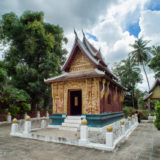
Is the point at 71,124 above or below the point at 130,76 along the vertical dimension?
below

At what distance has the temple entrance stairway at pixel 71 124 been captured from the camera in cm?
841

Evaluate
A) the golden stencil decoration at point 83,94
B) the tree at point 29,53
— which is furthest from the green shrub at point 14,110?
the golden stencil decoration at point 83,94

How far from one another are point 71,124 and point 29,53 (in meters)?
13.6

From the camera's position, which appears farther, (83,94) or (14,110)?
(14,110)

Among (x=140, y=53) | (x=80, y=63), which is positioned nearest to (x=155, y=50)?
(x=140, y=53)

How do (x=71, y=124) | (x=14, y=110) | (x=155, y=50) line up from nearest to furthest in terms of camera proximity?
(x=71, y=124) < (x=14, y=110) < (x=155, y=50)

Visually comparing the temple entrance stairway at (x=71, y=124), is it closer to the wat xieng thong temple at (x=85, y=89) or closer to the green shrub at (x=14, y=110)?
the wat xieng thong temple at (x=85, y=89)

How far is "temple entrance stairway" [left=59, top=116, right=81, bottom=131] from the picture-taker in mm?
8413

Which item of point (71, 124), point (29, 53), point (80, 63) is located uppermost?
point (29, 53)

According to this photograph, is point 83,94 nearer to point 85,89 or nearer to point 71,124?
point 85,89

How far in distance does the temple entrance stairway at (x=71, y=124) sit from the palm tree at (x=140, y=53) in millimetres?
28630

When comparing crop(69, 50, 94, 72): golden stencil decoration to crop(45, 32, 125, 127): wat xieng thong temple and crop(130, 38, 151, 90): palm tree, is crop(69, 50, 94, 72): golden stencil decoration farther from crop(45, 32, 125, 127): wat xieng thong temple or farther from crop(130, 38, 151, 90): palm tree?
crop(130, 38, 151, 90): palm tree

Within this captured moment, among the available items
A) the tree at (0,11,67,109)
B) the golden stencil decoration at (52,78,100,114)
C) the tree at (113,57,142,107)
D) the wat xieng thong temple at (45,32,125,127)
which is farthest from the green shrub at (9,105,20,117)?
the tree at (113,57,142,107)

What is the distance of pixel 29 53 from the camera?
1864 centimetres
